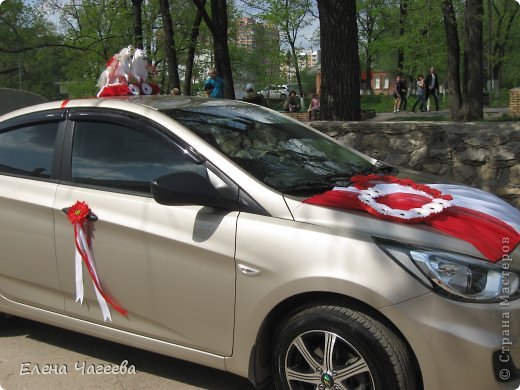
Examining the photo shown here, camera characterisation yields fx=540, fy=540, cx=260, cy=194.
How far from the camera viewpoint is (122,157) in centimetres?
323

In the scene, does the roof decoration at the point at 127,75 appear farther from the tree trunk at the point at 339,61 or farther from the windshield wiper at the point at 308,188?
the tree trunk at the point at 339,61

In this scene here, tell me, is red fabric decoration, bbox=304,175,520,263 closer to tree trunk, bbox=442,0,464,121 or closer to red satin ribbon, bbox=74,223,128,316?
red satin ribbon, bbox=74,223,128,316

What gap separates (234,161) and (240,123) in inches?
26.5

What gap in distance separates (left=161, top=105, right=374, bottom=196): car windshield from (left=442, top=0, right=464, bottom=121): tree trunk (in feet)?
36.1

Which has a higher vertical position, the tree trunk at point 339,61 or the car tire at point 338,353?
the tree trunk at point 339,61

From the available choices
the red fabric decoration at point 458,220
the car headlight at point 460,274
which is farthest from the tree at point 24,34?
the car headlight at point 460,274

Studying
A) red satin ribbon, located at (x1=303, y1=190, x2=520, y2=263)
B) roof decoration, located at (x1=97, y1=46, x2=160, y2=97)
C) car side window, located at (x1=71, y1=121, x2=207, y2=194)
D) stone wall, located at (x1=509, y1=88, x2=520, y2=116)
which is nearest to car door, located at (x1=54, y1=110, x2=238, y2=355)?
car side window, located at (x1=71, y1=121, x2=207, y2=194)

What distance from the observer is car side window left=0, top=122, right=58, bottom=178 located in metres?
3.49

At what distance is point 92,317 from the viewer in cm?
319

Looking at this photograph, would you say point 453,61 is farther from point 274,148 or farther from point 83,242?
point 83,242

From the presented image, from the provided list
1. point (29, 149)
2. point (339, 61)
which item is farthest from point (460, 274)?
point (339, 61)

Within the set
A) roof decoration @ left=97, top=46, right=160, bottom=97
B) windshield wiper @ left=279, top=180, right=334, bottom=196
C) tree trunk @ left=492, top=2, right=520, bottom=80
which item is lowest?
windshield wiper @ left=279, top=180, right=334, bottom=196

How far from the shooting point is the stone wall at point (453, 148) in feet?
19.1

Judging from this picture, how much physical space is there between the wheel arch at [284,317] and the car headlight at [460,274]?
262mm
